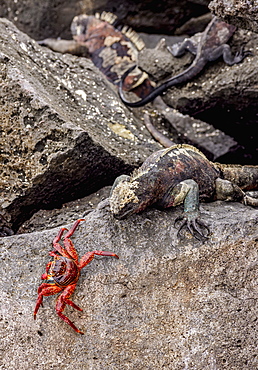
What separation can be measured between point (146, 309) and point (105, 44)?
523cm

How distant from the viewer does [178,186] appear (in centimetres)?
343

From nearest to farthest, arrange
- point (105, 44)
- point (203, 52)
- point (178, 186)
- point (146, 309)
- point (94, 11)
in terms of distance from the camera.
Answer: point (146, 309), point (178, 186), point (203, 52), point (105, 44), point (94, 11)

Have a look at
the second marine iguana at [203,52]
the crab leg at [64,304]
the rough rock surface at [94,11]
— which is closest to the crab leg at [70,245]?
the crab leg at [64,304]

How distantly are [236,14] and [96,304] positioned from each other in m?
2.36

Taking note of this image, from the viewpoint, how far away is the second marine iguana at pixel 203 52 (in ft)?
17.5

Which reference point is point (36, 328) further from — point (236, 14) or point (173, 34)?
point (173, 34)

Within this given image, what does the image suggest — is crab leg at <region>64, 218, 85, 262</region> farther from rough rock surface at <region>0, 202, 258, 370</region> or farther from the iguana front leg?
the iguana front leg

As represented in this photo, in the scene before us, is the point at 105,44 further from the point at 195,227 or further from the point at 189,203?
the point at 195,227

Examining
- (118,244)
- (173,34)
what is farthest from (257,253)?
(173,34)

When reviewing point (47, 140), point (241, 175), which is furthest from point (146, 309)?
point (241, 175)

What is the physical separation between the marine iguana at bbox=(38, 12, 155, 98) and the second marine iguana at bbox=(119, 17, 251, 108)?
827 millimetres

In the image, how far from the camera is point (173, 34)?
802 centimetres

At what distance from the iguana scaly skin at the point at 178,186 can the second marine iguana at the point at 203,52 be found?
1.79 metres

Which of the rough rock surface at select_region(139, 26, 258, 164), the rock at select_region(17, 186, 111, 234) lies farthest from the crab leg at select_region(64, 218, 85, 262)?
the rough rock surface at select_region(139, 26, 258, 164)
